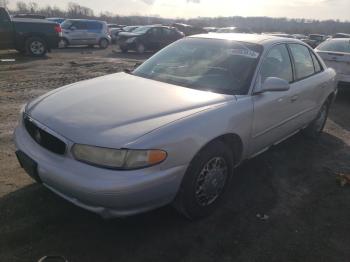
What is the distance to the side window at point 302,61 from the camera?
4586mm

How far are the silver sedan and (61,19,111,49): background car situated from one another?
17697mm

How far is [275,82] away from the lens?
11.7 ft

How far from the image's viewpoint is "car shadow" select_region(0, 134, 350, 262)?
284 centimetres

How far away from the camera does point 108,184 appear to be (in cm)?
254

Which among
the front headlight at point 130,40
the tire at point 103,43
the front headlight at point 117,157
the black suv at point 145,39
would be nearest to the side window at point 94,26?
the tire at point 103,43

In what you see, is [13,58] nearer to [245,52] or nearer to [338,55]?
[338,55]

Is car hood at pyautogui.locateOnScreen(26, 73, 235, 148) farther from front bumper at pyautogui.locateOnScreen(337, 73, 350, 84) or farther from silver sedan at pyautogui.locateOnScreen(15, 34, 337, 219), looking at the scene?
front bumper at pyautogui.locateOnScreen(337, 73, 350, 84)

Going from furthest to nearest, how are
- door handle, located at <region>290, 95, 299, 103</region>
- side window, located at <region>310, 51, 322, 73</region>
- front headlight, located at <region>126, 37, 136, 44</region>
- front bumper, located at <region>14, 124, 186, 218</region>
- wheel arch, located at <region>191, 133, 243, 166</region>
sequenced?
front headlight, located at <region>126, 37, 136, 44</region> → side window, located at <region>310, 51, 322, 73</region> → door handle, located at <region>290, 95, 299, 103</region> → wheel arch, located at <region>191, 133, 243, 166</region> → front bumper, located at <region>14, 124, 186, 218</region>

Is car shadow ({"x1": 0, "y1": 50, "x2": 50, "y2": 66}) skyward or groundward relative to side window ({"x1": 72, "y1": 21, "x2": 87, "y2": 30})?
groundward

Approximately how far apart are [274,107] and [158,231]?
1862 millimetres

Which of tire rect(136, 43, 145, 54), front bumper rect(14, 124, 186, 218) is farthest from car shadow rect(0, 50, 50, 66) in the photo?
front bumper rect(14, 124, 186, 218)

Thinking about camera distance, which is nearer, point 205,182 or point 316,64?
point 205,182

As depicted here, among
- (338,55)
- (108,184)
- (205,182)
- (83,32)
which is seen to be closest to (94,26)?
(83,32)

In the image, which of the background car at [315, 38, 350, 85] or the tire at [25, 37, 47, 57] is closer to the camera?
the background car at [315, 38, 350, 85]
